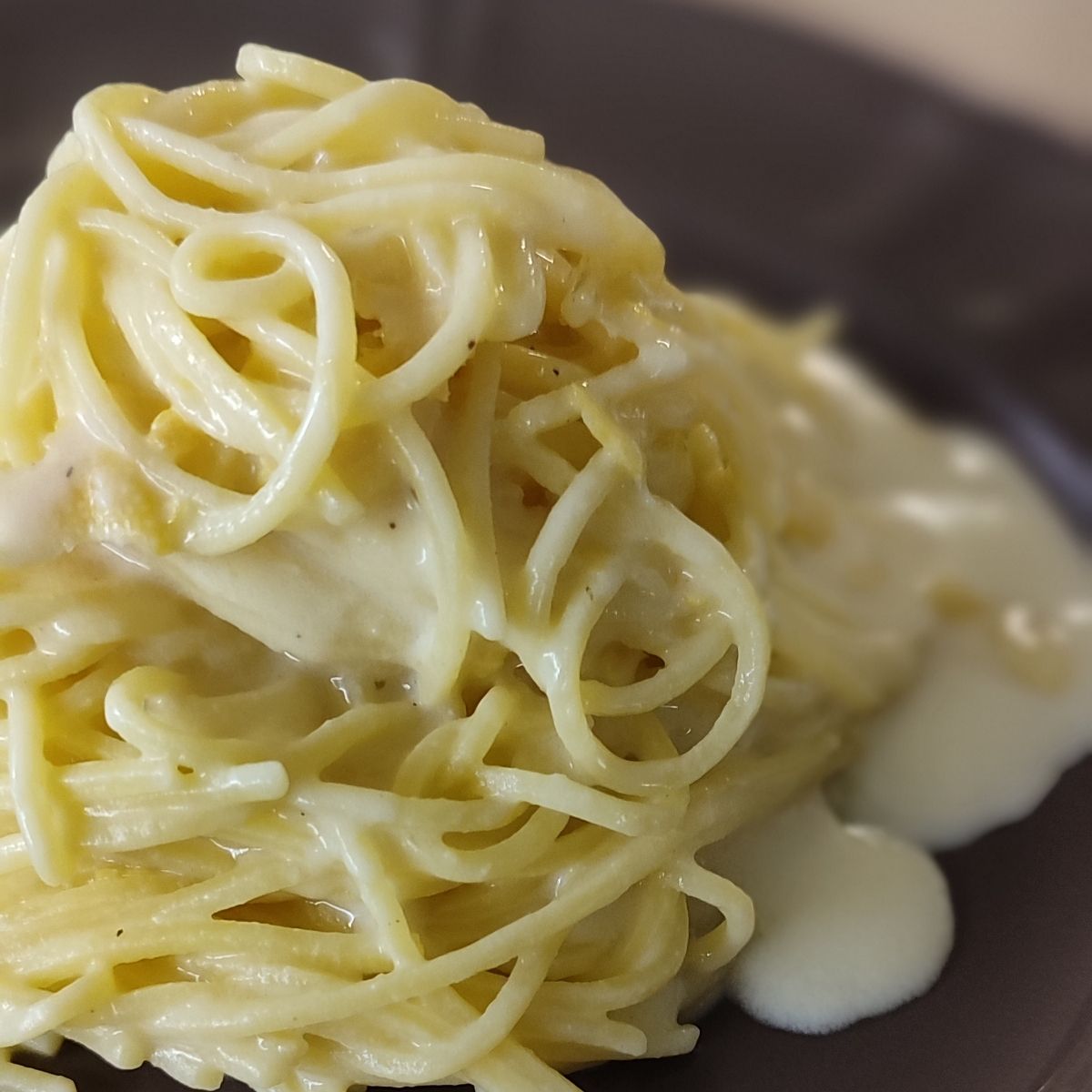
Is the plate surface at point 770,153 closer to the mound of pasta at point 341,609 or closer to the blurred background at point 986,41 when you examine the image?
the blurred background at point 986,41

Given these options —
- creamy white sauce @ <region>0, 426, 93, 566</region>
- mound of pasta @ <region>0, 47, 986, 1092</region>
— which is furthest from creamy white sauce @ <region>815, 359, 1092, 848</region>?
creamy white sauce @ <region>0, 426, 93, 566</region>

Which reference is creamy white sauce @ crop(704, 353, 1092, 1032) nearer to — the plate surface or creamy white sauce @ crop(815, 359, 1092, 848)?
creamy white sauce @ crop(815, 359, 1092, 848)

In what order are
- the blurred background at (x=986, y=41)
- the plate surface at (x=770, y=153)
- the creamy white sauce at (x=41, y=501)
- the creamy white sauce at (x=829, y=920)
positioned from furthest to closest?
the blurred background at (x=986, y=41)
the plate surface at (x=770, y=153)
the creamy white sauce at (x=829, y=920)
the creamy white sauce at (x=41, y=501)

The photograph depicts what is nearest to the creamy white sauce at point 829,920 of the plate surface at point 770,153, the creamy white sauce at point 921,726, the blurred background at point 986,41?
the creamy white sauce at point 921,726

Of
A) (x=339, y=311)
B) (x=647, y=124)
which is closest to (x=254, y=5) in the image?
(x=647, y=124)

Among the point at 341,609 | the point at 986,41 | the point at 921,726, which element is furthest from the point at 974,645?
the point at 986,41

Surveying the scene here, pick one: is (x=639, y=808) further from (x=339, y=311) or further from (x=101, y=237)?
(x=101, y=237)
